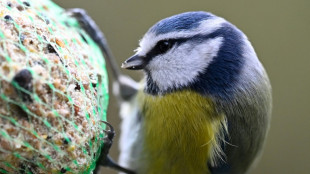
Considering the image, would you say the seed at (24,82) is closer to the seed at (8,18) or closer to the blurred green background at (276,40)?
the seed at (8,18)

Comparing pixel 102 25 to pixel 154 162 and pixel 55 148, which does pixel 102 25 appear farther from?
pixel 55 148

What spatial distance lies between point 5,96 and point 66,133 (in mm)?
159

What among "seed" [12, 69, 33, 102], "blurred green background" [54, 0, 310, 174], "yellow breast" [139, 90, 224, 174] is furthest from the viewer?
"blurred green background" [54, 0, 310, 174]

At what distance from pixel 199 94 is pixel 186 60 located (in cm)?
11

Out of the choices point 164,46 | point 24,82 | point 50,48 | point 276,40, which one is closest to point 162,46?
point 164,46

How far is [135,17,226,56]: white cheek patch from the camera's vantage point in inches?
48.3

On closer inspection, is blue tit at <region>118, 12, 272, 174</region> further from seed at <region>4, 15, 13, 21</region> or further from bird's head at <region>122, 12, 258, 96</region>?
seed at <region>4, 15, 13, 21</region>

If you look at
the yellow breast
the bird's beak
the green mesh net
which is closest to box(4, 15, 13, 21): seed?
the green mesh net

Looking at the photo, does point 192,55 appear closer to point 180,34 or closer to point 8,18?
point 180,34

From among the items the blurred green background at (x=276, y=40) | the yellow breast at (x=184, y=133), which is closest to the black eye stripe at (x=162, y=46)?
the yellow breast at (x=184, y=133)

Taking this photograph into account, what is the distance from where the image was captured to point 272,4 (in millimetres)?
2736

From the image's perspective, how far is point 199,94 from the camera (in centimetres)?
124

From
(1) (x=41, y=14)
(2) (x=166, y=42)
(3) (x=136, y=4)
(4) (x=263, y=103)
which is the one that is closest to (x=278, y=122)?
(3) (x=136, y=4)

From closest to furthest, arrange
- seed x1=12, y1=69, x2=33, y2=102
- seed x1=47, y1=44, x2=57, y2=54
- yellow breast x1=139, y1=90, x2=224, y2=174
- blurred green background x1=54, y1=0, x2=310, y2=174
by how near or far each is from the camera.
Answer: seed x1=12, y1=69, x2=33, y2=102 < seed x1=47, y1=44, x2=57, y2=54 < yellow breast x1=139, y1=90, x2=224, y2=174 < blurred green background x1=54, y1=0, x2=310, y2=174
